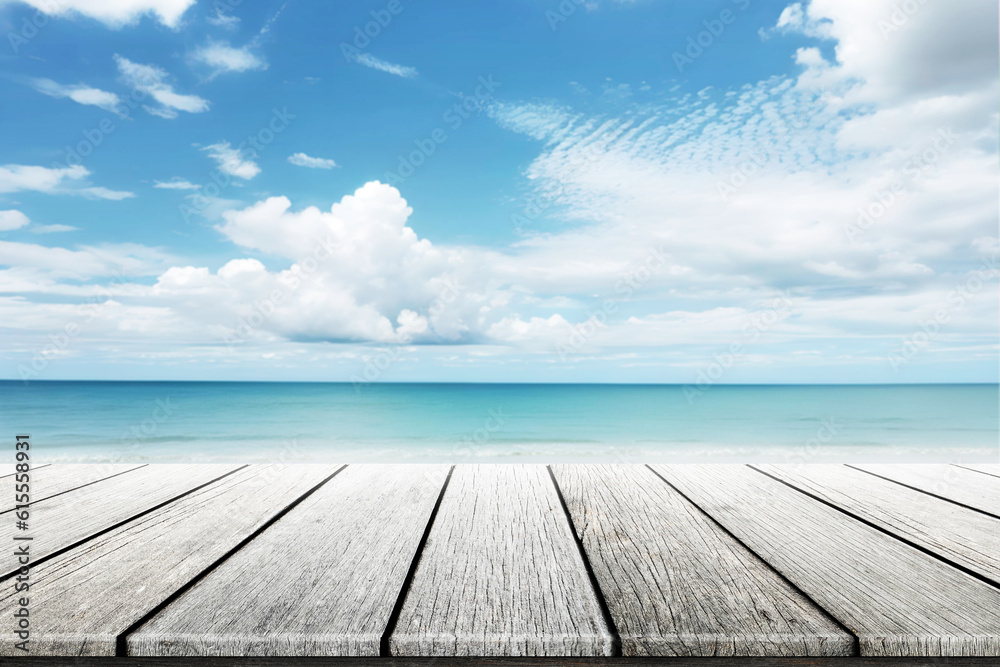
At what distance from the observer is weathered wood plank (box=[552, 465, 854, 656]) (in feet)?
2.25

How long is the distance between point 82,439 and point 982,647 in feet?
40.8

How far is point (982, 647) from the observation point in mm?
695

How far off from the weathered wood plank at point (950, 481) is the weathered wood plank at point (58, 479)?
2372 millimetres

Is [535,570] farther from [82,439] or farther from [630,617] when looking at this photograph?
[82,439]

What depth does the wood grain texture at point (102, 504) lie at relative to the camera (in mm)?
1110

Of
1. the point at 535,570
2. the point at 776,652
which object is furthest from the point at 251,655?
the point at 776,652

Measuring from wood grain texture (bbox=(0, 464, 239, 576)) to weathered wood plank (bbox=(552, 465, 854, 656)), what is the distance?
1.01 m

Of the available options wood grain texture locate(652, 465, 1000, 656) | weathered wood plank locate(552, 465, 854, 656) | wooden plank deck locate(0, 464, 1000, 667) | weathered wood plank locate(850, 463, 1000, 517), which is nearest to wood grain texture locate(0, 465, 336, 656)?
wooden plank deck locate(0, 464, 1000, 667)

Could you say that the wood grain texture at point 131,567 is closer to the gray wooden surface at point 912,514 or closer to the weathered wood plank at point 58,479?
the weathered wood plank at point 58,479

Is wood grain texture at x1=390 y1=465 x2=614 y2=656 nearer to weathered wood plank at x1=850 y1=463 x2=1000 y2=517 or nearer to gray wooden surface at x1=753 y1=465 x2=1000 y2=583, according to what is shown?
gray wooden surface at x1=753 y1=465 x2=1000 y2=583

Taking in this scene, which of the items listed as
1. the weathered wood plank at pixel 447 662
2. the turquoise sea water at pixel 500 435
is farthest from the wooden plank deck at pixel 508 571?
the turquoise sea water at pixel 500 435

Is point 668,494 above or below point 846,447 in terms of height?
above

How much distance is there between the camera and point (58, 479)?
1633mm

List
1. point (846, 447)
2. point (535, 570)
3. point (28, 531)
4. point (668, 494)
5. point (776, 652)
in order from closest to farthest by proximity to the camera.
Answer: point (776, 652)
point (535, 570)
point (28, 531)
point (668, 494)
point (846, 447)
